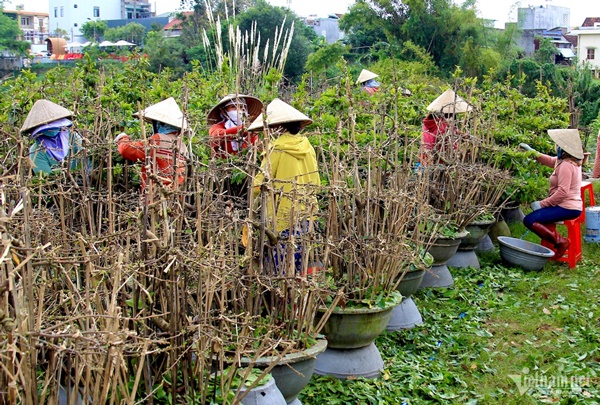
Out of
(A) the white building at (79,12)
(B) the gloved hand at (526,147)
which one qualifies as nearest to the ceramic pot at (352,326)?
(B) the gloved hand at (526,147)

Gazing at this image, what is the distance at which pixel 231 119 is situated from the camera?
5.66m

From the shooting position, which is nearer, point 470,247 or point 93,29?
point 470,247

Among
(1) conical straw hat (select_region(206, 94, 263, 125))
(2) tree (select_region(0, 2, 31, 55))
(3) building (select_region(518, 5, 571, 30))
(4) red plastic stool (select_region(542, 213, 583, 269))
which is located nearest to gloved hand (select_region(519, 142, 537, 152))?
(4) red plastic stool (select_region(542, 213, 583, 269))

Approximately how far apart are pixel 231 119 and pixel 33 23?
8902 cm

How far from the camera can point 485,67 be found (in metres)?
25.7

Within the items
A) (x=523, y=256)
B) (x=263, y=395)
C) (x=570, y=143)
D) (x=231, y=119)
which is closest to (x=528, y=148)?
(x=570, y=143)

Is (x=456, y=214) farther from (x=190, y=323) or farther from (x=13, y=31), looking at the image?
(x=13, y=31)

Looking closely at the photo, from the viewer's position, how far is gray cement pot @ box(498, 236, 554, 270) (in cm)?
674

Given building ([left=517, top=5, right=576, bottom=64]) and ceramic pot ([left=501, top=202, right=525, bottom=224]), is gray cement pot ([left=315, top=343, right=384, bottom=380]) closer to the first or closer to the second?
ceramic pot ([left=501, top=202, right=525, bottom=224])

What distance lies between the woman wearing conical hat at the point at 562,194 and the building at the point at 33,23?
7980cm

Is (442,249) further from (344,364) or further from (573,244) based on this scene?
(344,364)

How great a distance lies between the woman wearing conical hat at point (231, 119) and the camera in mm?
5137

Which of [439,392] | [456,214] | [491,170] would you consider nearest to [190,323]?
[439,392]

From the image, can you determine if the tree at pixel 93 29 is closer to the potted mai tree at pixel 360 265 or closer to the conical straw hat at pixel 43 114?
the conical straw hat at pixel 43 114
